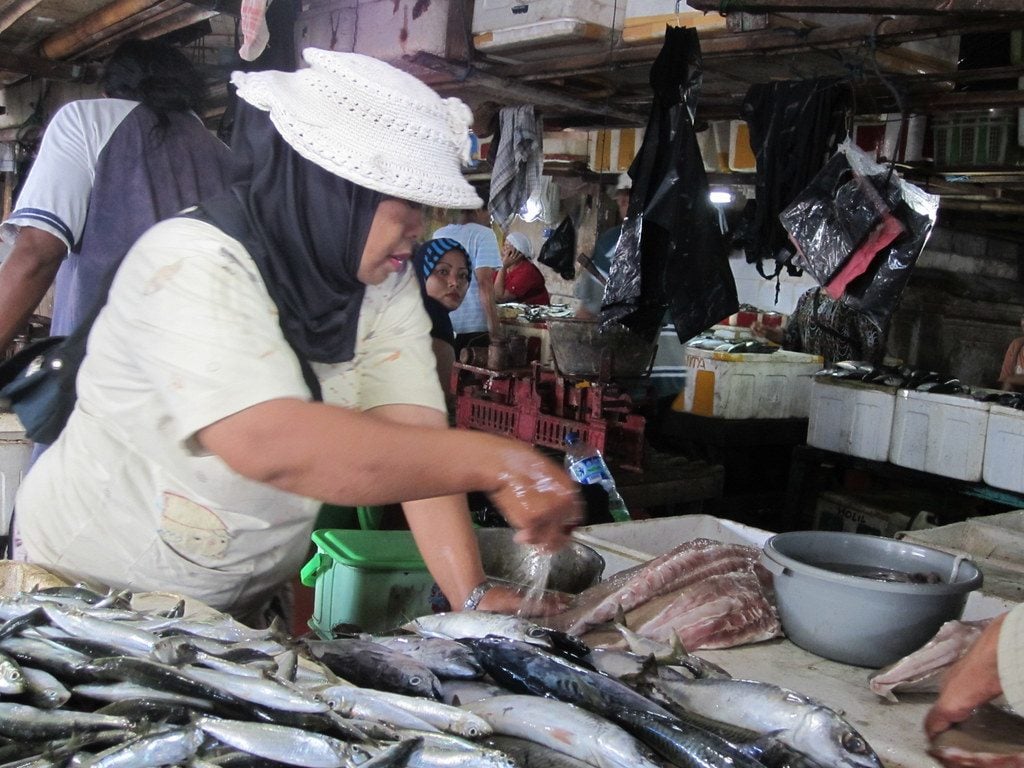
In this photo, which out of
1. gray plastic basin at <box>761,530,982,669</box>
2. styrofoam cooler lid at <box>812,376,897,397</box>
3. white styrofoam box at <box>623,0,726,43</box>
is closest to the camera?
gray plastic basin at <box>761,530,982,669</box>

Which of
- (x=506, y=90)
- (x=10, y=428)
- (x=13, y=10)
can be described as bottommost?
(x=10, y=428)

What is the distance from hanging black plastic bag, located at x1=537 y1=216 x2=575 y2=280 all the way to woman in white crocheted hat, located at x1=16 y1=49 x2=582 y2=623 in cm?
1014

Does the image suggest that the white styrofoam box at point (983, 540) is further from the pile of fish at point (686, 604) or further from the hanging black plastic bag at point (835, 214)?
the hanging black plastic bag at point (835, 214)

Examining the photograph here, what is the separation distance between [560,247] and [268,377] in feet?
35.8

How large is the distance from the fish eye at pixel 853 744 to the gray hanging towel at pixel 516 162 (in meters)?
5.36

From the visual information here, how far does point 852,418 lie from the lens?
21.4 feet

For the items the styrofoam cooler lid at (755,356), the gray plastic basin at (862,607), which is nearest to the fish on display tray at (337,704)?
the gray plastic basin at (862,607)

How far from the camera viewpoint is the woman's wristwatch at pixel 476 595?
8.53ft

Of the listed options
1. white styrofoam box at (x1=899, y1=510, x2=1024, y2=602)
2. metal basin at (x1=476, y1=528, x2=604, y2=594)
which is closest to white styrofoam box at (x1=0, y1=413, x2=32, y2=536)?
metal basin at (x1=476, y1=528, x2=604, y2=594)

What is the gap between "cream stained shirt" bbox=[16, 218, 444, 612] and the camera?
5.97 ft

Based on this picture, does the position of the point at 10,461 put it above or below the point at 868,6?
below

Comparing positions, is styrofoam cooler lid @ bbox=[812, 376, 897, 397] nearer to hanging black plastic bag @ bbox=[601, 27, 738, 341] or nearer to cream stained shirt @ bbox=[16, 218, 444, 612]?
hanging black plastic bag @ bbox=[601, 27, 738, 341]

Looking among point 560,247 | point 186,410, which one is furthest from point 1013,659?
point 560,247

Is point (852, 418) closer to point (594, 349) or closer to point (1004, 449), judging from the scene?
point (1004, 449)
